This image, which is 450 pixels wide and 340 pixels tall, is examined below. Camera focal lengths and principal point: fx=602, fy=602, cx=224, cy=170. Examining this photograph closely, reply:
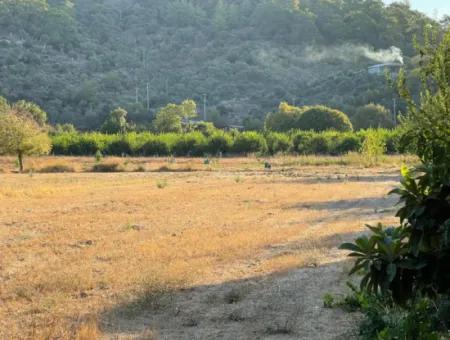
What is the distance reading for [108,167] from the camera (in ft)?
139

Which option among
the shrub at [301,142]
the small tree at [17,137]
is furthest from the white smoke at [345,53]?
the small tree at [17,137]

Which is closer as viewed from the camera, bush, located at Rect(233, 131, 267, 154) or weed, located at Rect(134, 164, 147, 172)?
weed, located at Rect(134, 164, 147, 172)

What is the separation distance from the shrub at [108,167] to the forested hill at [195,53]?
58585mm

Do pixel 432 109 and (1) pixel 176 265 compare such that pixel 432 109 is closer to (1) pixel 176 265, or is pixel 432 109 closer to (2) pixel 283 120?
(1) pixel 176 265

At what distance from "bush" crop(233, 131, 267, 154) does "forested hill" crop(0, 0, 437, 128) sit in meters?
34.2

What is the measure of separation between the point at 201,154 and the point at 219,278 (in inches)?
2171

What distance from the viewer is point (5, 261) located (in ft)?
35.4

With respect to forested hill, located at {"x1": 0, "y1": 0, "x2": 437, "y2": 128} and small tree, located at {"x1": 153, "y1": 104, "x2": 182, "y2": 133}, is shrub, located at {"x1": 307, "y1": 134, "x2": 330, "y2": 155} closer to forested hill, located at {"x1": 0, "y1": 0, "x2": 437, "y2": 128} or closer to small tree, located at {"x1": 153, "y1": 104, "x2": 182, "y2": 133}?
small tree, located at {"x1": 153, "y1": 104, "x2": 182, "y2": 133}

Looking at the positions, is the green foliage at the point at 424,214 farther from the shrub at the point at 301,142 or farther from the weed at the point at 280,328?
the shrub at the point at 301,142

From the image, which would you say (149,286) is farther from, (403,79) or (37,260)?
(403,79)

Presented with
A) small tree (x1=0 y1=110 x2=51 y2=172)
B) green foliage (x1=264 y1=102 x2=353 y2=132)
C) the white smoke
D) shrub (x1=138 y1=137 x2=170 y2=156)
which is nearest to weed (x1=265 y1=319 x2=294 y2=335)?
small tree (x1=0 y1=110 x2=51 y2=172)

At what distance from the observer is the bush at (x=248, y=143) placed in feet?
209

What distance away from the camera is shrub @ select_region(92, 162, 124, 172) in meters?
42.1

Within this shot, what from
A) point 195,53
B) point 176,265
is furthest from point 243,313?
point 195,53
